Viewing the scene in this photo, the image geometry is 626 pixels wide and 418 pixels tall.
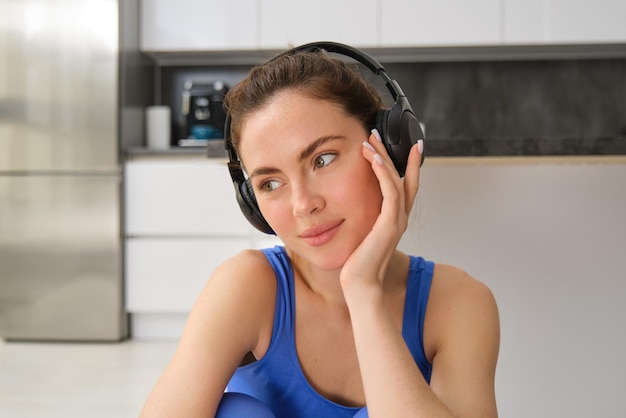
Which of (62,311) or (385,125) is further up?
(385,125)

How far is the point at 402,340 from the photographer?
0.98 meters

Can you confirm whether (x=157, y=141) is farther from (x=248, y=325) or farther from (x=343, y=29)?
(x=248, y=325)

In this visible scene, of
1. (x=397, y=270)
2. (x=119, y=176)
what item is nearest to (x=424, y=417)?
(x=397, y=270)

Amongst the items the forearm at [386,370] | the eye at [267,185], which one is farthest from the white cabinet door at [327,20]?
the forearm at [386,370]

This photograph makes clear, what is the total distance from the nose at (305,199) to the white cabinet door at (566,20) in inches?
119

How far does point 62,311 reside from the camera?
362 cm

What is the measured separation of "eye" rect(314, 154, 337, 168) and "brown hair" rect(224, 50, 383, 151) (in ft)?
0.27

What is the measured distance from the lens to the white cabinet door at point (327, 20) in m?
3.75

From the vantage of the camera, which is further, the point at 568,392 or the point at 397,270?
the point at 568,392

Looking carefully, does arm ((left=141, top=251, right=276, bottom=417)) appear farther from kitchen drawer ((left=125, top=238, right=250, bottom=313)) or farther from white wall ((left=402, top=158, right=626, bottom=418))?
kitchen drawer ((left=125, top=238, right=250, bottom=313))

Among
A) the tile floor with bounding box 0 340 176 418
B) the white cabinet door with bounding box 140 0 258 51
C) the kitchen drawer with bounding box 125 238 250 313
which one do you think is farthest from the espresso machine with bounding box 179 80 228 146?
the tile floor with bounding box 0 340 176 418

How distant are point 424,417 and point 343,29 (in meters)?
3.09

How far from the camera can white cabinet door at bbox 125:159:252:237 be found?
359cm

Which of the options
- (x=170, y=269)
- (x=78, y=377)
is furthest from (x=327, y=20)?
(x=78, y=377)
